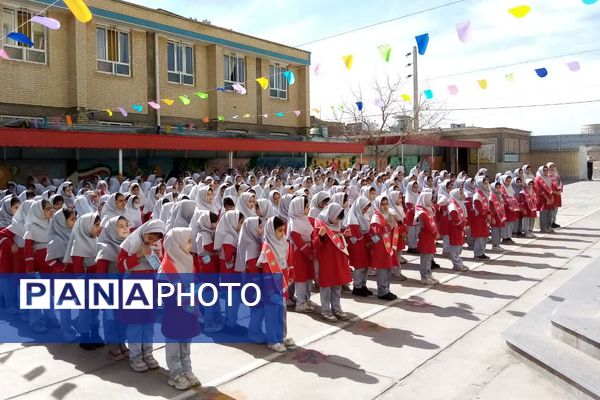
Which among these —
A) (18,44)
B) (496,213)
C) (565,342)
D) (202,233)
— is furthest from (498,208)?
(18,44)

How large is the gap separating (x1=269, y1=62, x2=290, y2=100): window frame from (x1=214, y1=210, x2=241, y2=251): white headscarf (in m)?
23.7

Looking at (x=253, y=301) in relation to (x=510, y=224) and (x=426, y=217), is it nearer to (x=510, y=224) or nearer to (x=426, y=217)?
(x=426, y=217)

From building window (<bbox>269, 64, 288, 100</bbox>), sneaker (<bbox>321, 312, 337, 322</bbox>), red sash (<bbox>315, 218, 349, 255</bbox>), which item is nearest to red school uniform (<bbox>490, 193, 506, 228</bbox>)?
red sash (<bbox>315, 218, 349, 255</bbox>)

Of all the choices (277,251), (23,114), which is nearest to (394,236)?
(277,251)

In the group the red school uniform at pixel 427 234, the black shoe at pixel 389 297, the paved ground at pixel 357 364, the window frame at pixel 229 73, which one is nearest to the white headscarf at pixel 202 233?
the paved ground at pixel 357 364

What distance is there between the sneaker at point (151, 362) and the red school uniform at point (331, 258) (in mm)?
2525

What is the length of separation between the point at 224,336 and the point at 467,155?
3802 cm

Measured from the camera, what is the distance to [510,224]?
14.2 meters

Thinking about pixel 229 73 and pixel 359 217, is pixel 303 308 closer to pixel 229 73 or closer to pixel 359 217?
pixel 359 217

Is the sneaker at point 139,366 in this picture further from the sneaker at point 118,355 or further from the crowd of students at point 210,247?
the sneaker at point 118,355

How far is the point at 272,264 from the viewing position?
6.62 meters

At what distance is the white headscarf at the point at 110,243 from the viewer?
6.25 m

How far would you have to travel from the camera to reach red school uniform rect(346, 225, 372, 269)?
883 cm

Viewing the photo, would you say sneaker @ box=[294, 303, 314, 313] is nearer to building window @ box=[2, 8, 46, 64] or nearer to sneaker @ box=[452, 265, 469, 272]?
sneaker @ box=[452, 265, 469, 272]
